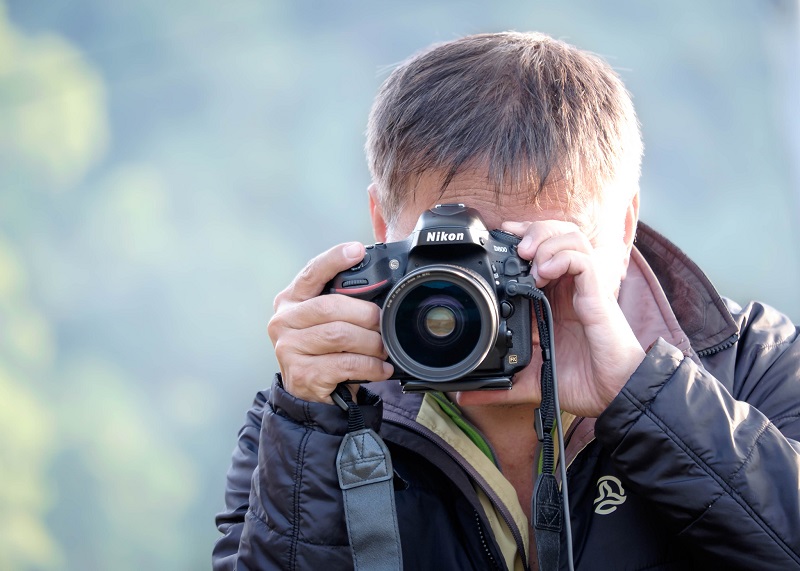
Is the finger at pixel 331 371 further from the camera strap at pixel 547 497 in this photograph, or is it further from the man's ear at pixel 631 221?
the man's ear at pixel 631 221

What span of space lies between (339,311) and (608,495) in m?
0.43

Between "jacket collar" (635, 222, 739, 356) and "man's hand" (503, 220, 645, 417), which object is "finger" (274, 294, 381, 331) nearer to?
"man's hand" (503, 220, 645, 417)

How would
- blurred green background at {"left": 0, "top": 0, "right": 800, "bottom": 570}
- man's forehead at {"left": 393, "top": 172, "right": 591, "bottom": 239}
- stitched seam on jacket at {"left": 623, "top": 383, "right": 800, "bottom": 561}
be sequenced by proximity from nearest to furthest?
1. stitched seam on jacket at {"left": 623, "top": 383, "right": 800, "bottom": 561}
2. man's forehead at {"left": 393, "top": 172, "right": 591, "bottom": 239}
3. blurred green background at {"left": 0, "top": 0, "right": 800, "bottom": 570}

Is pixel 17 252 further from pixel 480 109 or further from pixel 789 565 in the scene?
pixel 789 565

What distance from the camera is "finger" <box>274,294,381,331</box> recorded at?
1.09 m

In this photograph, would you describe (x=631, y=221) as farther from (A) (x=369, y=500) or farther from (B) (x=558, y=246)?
(A) (x=369, y=500)

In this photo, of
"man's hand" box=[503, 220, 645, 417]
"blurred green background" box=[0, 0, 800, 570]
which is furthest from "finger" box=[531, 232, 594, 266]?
"blurred green background" box=[0, 0, 800, 570]

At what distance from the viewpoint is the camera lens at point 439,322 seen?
1.02m

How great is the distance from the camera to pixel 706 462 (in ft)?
3.20

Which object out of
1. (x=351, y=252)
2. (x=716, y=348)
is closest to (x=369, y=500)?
(x=351, y=252)

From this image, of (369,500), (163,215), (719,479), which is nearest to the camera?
(719,479)

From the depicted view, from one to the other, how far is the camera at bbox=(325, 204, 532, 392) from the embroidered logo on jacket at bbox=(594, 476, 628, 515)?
0.21 meters

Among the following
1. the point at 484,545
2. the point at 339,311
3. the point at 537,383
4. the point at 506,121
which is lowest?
the point at 484,545

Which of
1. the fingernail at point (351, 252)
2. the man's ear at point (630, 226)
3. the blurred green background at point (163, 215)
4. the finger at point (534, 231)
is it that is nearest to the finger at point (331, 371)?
the fingernail at point (351, 252)
